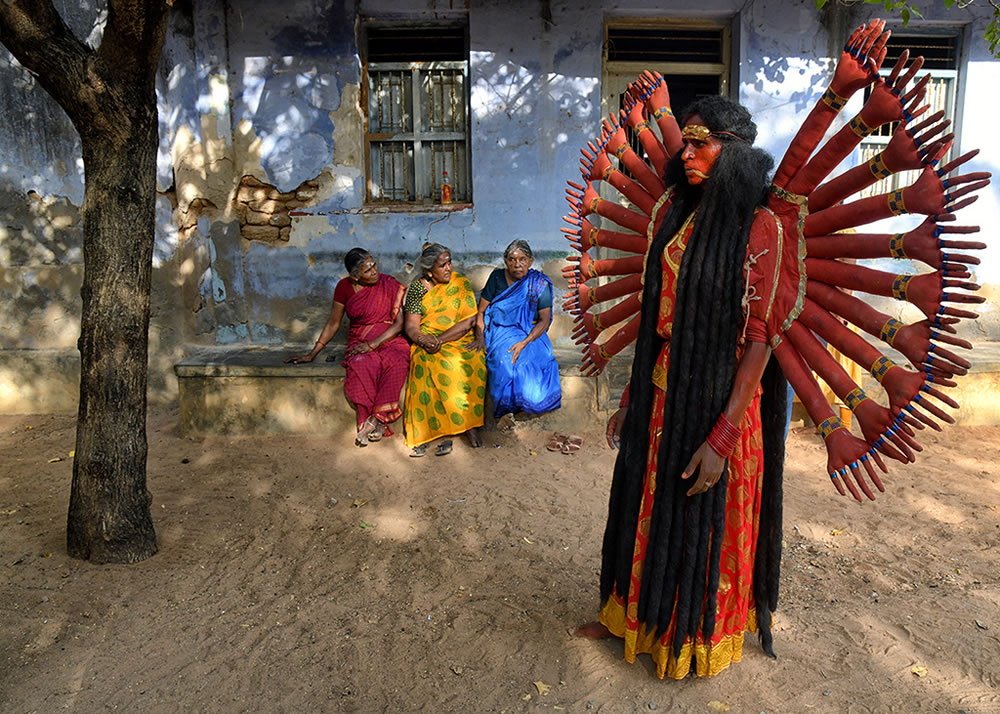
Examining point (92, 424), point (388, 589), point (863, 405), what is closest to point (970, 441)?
point (863, 405)

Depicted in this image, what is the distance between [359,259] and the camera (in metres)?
5.78

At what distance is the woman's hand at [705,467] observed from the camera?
7.93 ft

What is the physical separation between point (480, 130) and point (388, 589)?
4.25m

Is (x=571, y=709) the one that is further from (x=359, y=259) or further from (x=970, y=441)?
(x=970, y=441)

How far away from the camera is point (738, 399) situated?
2.39 meters

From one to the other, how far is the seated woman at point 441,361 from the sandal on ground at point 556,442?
0.53 m

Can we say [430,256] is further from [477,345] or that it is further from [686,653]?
[686,653]

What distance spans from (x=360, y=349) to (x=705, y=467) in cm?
372

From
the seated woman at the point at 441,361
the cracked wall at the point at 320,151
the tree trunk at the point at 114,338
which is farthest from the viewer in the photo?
the cracked wall at the point at 320,151

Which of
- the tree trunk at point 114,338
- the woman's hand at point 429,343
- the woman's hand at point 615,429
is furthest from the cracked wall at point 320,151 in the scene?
the woman's hand at point 615,429

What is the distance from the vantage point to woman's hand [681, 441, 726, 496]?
2.42 m

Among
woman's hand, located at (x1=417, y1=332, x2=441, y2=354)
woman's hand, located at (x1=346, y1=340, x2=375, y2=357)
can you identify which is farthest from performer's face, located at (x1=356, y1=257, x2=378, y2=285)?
woman's hand, located at (x1=417, y1=332, x2=441, y2=354)

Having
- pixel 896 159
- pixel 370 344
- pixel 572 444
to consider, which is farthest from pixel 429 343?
pixel 896 159

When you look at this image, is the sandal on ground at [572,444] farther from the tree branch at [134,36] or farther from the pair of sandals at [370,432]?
the tree branch at [134,36]
